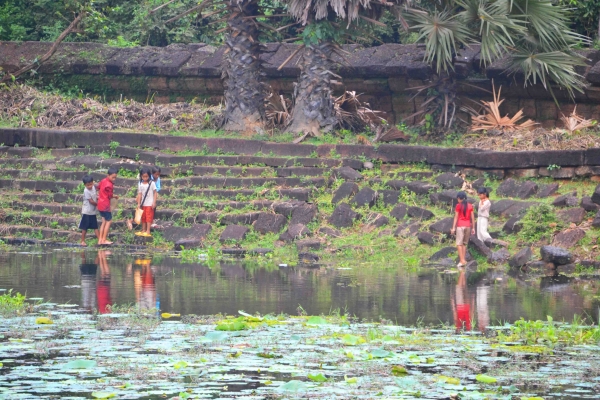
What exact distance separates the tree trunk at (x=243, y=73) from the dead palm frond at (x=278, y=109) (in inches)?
19.3

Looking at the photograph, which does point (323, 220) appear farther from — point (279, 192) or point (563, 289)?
point (563, 289)

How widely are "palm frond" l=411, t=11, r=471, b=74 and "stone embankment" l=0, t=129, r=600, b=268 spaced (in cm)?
167

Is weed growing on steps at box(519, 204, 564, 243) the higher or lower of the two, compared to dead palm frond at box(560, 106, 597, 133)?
lower

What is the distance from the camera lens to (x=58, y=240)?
56.2ft

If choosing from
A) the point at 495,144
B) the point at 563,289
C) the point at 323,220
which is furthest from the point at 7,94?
the point at 563,289

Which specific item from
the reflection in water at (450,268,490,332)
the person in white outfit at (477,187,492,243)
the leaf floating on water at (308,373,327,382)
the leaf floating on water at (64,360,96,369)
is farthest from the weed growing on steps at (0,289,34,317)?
the person in white outfit at (477,187,492,243)

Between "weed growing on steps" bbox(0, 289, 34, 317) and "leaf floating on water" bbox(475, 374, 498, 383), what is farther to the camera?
"weed growing on steps" bbox(0, 289, 34, 317)

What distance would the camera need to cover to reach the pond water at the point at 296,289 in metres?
10.6

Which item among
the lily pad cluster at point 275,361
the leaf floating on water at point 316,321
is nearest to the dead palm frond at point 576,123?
the lily pad cluster at point 275,361

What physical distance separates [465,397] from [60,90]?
60.8 ft

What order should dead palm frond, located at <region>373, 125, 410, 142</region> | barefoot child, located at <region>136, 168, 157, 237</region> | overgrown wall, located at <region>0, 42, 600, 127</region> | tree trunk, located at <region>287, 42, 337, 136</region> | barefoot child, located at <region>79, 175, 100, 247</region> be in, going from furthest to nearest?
overgrown wall, located at <region>0, 42, 600, 127</region>, tree trunk, located at <region>287, 42, 337, 136</region>, dead palm frond, located at <region>373, 125, 410, 142</region>, barefoot child, located at <region>136, 168, 157, 237</region>, barefoot child, located at <region>79, 175, 100, 247</region>

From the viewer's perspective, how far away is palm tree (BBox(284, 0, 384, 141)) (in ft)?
61.5

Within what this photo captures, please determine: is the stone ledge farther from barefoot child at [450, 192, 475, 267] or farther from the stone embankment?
barefoot child at [450, 192, 475, 267]

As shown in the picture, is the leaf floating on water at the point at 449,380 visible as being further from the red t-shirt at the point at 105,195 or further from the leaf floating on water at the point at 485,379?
the red t-shirt at the point at 105,195
